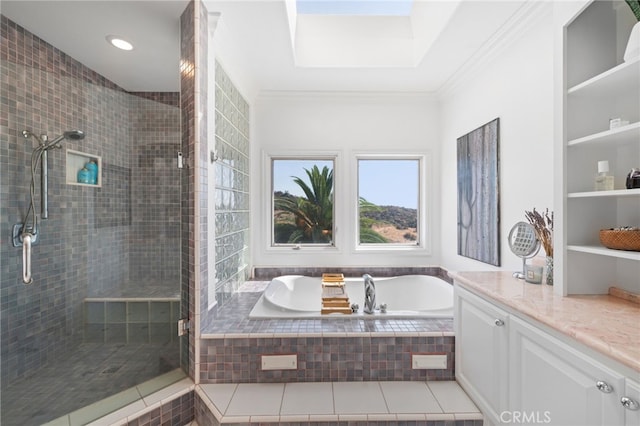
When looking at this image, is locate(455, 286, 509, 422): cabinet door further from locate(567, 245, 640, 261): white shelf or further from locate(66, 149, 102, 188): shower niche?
locate(66, 149, 102, 188): shower niche

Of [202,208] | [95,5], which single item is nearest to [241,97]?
[95,5]

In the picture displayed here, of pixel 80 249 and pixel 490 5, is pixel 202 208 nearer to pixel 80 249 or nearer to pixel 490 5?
pixel 80 249

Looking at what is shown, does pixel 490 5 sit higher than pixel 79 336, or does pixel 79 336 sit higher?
pixel 490 5

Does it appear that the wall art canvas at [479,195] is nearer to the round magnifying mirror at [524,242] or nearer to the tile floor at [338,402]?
the round magnifying mirror at [524,242]

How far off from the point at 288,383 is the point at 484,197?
1.91m

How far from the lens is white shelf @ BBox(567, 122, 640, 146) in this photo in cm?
99

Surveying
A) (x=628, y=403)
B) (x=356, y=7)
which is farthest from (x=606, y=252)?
(x=356, y=7)

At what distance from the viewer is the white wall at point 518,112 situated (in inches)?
64.4

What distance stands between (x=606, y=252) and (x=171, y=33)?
2.48 m

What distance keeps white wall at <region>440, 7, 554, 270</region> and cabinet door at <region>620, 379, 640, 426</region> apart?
1103 millimetres

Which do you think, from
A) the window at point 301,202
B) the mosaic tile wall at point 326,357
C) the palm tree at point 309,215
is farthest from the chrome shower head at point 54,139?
the palm tree at point 309,215

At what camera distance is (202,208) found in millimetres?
1661

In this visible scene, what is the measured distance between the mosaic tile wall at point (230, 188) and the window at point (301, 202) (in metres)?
0.39

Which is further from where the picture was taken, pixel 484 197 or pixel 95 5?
pixel 484 197
